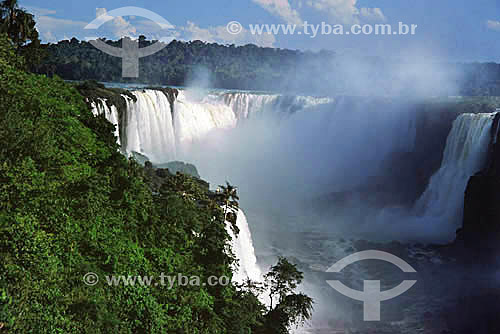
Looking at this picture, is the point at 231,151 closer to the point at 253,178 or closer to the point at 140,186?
the point at 253,178

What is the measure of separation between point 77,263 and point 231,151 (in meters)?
43.2

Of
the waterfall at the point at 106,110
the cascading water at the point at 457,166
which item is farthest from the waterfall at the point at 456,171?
the waterfall at the point at 106,110

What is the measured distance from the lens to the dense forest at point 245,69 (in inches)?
3295

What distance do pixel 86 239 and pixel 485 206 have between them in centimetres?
2760

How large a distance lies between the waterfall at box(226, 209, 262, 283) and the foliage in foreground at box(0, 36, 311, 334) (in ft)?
15.2

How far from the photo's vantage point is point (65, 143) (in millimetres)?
14562

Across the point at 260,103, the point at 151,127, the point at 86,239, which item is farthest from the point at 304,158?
the point at 86,239

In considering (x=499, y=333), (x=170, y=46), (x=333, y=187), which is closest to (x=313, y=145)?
(x=333, y=187)

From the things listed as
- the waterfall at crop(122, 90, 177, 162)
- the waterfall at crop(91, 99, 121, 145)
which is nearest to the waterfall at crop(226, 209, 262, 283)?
the waterfall at crop(91, 99, 121, 145)

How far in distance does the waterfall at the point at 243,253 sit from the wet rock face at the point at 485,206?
15650mm

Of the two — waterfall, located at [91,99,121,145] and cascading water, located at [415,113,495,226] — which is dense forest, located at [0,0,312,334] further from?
cascading water, located at [415,113,495,226]

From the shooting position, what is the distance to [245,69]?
117 meters

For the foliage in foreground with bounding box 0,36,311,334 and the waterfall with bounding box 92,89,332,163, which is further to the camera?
the waterfall with bounding box 92,89,332,163

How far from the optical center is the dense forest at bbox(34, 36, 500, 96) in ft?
275
